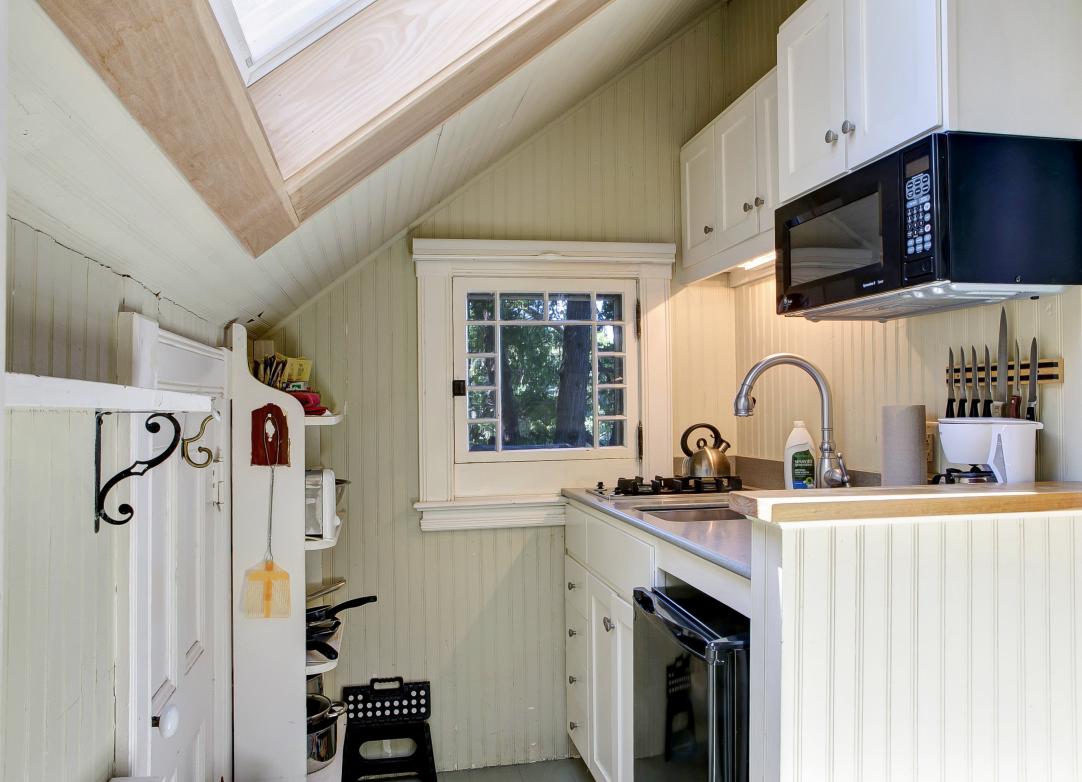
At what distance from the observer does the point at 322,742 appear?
2.25 m

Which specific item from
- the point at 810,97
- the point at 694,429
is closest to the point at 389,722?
the point at 694,429

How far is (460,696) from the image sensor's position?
8.99 ft

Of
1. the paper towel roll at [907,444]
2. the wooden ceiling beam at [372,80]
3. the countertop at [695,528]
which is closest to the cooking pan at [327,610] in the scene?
the countertop at [695,528]

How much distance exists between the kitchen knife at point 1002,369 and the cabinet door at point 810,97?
0.50 meters

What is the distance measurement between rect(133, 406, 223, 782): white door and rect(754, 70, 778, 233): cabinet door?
169 centimetres

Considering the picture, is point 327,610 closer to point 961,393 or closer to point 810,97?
point 961,393

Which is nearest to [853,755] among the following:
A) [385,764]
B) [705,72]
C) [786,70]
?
[786,70]

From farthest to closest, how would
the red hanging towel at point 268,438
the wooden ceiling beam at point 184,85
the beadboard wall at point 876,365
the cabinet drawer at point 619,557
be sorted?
the red hanging towel at point 268,438 → the cabinet drawer at point 619,557 → the beadboard wall at point 876,365 → the wooden ceiling beam at point 184,85

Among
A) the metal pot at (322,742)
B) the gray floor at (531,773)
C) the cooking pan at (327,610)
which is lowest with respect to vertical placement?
the gray floor at (531,773)

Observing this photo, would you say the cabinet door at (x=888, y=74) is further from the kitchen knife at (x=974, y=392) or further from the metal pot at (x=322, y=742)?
→ the metal pot at (x=322, y=742)

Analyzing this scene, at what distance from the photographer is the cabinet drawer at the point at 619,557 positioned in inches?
77.5

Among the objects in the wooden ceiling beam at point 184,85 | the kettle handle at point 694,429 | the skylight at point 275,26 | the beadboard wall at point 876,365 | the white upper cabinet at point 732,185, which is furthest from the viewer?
the kettle handle at point 694,429

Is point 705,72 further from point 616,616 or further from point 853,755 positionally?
point 853,755

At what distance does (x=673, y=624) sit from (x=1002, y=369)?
3.06 ft
